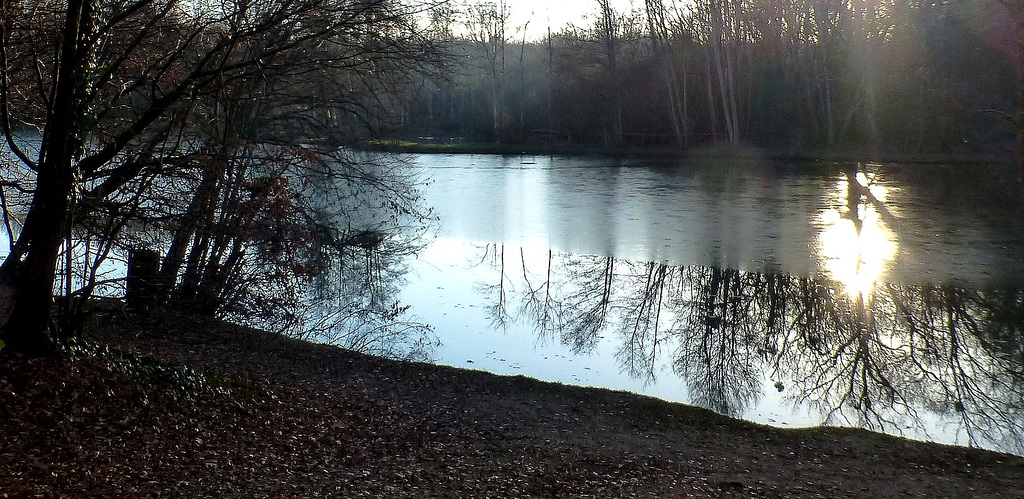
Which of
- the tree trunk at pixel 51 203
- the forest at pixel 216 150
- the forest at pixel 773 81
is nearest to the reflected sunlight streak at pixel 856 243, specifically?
the forest at pixel 216 150

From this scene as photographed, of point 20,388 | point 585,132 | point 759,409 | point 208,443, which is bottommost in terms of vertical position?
point 759,409

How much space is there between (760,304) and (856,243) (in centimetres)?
559

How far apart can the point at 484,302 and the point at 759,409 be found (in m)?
5.36

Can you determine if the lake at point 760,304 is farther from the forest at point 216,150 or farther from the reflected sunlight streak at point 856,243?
the forest at point 216,150

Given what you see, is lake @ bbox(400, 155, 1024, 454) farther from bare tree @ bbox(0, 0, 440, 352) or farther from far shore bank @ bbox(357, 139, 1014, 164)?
far shore bank @ bbox(357, 139, 1014, 164)

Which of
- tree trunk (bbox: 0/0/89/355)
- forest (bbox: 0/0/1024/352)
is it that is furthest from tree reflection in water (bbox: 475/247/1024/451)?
tree trunk (bbox: 0/0/89/355)

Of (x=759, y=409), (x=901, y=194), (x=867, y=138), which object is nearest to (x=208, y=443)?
(x=759, y=409)

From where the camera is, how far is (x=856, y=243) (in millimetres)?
16625

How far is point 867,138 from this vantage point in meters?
42.3

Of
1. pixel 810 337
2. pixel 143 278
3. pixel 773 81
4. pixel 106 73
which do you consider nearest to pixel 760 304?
pixel 810 337

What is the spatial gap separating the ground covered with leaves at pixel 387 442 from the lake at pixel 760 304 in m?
1.12

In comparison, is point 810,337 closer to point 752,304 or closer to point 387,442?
point 752,304

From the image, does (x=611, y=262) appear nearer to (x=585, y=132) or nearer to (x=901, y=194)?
(x=901, y=194)

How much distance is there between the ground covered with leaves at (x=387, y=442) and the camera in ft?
16.7
